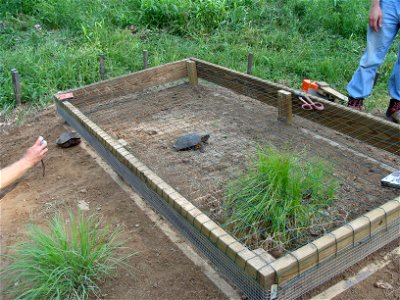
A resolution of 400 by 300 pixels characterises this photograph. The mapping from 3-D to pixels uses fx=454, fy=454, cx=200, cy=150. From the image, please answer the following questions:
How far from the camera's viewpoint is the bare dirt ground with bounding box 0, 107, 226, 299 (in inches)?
88.5

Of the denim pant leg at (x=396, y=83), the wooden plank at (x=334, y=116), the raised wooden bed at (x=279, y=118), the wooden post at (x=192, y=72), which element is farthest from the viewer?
the wooden post at (x=192, y=72)

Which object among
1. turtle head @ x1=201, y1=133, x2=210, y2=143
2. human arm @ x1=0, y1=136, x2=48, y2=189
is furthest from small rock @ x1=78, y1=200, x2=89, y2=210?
turtle head @ x1=201, y1=133, x2=210, y2=143

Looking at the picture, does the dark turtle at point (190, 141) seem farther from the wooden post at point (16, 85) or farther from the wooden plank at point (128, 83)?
the wooden post at point (16, 85)

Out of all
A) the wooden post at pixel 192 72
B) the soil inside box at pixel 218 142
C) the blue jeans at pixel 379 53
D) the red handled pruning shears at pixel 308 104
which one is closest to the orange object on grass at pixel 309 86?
the blue jeans at pixel 379 53

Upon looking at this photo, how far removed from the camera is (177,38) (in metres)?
5.88

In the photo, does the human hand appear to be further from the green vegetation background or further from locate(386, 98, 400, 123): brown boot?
locate(386, 98, 400, 123): brown boot

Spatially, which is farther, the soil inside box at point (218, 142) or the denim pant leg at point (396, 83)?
the denim pant leg at point (396, 83)

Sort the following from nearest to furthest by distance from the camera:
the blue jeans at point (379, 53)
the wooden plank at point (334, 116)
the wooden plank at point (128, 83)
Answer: the wooden plank at point (334, 116), the blue jeans at point (379, 53), the wooden plank at point (128, 83)

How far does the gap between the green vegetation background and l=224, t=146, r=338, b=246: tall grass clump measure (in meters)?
2.16

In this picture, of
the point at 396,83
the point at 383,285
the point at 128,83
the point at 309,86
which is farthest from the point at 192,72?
the point at 383,285

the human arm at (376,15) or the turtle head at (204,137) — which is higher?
the human arm at (376,15)

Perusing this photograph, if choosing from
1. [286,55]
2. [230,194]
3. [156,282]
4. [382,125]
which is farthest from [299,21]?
[156,282]

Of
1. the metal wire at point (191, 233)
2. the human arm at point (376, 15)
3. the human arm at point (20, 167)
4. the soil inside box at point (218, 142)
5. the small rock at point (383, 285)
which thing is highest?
the human arm at point (376, 15)

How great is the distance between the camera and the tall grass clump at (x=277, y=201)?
2355 millimetres
